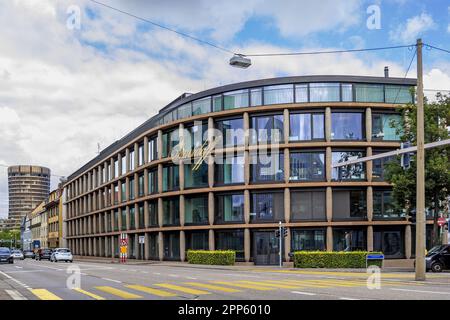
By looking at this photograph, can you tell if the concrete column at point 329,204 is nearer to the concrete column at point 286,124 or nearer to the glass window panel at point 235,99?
the concrete column at point 286,124

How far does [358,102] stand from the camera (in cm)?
4594

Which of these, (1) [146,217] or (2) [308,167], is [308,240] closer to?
(2) [308,167]

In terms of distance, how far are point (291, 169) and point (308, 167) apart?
135 centimetres

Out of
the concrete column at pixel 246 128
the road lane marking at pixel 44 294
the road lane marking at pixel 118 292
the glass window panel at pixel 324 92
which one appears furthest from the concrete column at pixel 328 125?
the road lane marking at pixel 44 294

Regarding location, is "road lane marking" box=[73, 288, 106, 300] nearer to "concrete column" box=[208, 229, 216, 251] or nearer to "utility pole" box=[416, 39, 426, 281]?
"utility pole" box=[416, 39, 426, 281]

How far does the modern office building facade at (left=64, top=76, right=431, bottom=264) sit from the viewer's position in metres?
45.6

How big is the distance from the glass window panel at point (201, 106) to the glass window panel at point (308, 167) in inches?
371

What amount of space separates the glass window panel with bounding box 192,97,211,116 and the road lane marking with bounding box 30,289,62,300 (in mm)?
33115

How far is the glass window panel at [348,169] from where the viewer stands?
45.7m

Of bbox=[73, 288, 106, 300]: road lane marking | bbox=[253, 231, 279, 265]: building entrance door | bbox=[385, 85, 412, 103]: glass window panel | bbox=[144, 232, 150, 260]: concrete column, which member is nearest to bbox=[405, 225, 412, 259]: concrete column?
bbox=[385, 85, 412, 103]: glass window panel
